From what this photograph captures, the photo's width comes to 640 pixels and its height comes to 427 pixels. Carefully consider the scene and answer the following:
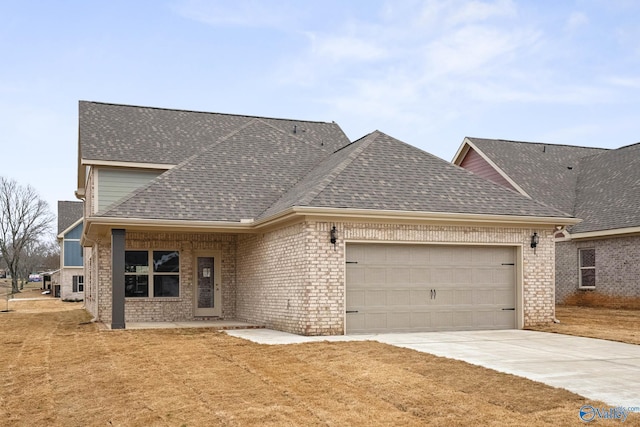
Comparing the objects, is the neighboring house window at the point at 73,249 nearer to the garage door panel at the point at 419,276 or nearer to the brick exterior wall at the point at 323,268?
the brick exterior wall at the point at 323,268

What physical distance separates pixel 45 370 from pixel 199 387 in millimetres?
3281

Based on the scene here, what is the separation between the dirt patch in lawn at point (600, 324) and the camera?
565 inches

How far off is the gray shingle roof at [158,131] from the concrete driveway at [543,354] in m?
8.25

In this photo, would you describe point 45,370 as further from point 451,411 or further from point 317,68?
point 317,68

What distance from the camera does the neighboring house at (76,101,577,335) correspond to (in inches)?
591

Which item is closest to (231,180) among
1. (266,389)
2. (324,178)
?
(324,178)

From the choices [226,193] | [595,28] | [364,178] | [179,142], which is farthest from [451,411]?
[179,142]

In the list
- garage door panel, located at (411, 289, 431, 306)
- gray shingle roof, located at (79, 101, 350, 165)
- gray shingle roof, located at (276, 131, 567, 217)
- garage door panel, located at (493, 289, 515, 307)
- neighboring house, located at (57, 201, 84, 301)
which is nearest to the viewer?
gray shingle roof, located at (276, 131, 567, 217)

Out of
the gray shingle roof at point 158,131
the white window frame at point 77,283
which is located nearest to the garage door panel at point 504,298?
the gray shingle roof at point 158,131

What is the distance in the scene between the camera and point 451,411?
7184 millimetres

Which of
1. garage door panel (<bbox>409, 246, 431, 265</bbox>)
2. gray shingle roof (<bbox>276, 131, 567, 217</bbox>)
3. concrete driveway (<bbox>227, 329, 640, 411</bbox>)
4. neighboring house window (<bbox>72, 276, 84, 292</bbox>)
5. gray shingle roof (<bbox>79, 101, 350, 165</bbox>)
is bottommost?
neighboring house window (<bbox>72, 276, 84, 292</bbox>)

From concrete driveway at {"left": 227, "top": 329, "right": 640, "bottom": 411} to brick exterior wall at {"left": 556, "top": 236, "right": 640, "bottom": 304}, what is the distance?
327 inches

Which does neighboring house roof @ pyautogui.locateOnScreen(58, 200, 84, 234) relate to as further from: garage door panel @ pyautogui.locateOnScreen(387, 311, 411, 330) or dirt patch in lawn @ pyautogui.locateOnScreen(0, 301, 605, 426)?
dirt patch in lawn @ pyautogui.locateOnScreen(0, 301, 605, 426)

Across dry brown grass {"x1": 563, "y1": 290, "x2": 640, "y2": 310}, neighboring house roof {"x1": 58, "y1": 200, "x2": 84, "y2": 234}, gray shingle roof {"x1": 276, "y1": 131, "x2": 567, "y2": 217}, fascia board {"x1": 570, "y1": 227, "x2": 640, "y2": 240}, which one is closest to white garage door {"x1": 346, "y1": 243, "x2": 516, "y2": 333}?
gray shingle roof {"x1": 276, "y1": 131, "x2": 567, "y2": 217}
